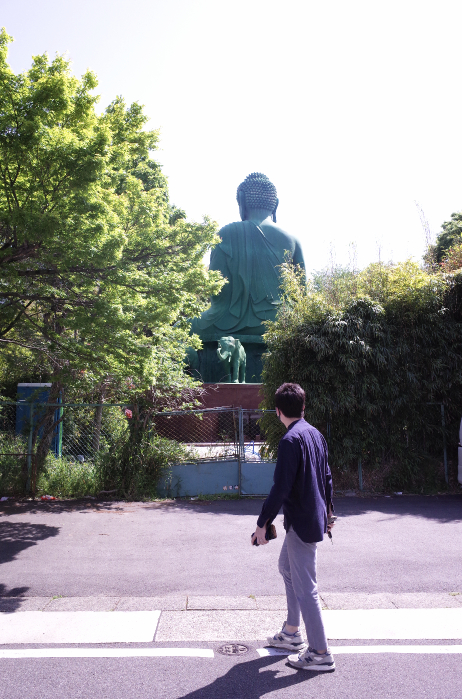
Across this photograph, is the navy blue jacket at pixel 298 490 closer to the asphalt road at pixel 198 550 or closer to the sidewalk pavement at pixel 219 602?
the sidewalk pavement at pixel 219 602

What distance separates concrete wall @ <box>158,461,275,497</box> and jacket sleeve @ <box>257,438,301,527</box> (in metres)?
6.05

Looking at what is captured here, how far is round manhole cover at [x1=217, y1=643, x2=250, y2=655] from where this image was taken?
334 cm

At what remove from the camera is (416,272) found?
1016 centimetres

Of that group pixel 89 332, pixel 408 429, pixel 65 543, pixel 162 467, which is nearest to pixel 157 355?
pixel 162 467

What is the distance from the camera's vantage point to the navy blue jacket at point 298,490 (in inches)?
122

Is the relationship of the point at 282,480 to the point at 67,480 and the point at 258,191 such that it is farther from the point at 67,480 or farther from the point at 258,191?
the point at 258,191

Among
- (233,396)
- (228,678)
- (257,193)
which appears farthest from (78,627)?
(257,193)

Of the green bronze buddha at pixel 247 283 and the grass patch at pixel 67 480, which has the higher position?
the green bronze buddha at pixel 247 283

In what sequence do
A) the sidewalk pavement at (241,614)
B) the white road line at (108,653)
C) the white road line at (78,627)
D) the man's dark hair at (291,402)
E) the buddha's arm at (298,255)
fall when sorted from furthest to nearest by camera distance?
the buddha's arm at (298,255) < the sidewalk pavement at (241,614) < the white road line at (78,627) < the man's dark hair at (291,402) < the white road line at (108,653)

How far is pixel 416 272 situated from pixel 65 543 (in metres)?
7.90

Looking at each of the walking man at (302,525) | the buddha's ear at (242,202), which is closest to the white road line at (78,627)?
the walking man at (302,525)

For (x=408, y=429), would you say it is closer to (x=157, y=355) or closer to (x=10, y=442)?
(x=157, y=355)

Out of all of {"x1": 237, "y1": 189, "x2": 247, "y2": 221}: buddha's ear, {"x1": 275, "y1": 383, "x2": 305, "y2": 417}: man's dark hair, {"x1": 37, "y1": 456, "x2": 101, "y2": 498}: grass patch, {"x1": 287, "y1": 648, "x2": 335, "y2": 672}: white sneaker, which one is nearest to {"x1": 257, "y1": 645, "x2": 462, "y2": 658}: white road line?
{"x1": 287, "y1": 648, "x2": 335, "y2": 672}: white sneaker

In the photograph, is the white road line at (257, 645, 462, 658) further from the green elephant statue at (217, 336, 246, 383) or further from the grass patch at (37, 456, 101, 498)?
the green elephant statue at (217, 336, 246, 383)
